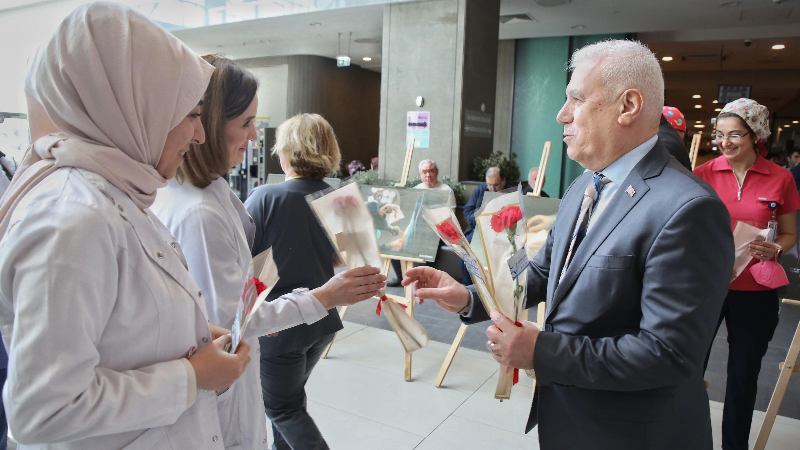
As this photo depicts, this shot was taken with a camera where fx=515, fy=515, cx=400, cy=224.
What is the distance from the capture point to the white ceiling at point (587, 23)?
798cm

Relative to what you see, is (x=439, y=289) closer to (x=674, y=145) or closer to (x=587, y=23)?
(x=674, y=145)

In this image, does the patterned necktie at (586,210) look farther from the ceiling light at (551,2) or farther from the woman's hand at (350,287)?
the ceiling light at (551,2)

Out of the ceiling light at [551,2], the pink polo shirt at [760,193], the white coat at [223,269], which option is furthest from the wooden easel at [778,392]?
the ceiling light at [551,2]

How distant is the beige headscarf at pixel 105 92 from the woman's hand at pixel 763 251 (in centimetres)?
251

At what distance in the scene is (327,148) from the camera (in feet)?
7.66

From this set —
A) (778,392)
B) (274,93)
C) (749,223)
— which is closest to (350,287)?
(749,223)

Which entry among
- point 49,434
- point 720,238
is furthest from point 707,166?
point 49,434

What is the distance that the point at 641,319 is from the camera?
1168 mm

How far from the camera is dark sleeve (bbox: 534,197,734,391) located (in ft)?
3.57

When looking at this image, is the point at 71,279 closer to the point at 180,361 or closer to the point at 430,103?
the point at 180,361

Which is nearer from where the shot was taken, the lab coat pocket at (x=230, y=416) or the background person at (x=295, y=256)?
the lab coat pocket at (x=230, y=416)

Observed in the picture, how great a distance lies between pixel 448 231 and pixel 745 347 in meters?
1.94

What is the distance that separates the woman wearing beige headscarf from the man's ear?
95 centimetres

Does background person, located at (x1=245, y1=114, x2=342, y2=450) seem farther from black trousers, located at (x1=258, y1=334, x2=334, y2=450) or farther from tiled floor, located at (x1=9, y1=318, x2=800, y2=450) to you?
tiled floor, located at (x1=9, y1=318, x2=800, y2=450)
